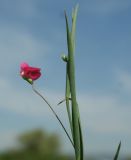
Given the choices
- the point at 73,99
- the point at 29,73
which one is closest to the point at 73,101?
the point at 73,99

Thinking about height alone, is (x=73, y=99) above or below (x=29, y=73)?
below

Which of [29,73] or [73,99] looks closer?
[73,99]

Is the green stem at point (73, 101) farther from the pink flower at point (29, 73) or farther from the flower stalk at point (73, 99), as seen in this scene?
the pink flower at point (29, 73)

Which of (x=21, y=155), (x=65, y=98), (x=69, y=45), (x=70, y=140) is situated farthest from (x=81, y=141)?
(x=21, y=155)

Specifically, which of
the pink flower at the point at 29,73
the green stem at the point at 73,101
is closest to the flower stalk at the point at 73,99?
the green stem at the point at 73,101

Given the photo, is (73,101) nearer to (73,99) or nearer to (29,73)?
(73,99)

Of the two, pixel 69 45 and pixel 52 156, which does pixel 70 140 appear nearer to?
pixel 69 45

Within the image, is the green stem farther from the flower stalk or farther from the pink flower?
the pink flower

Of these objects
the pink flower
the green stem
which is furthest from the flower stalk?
the pink flower
